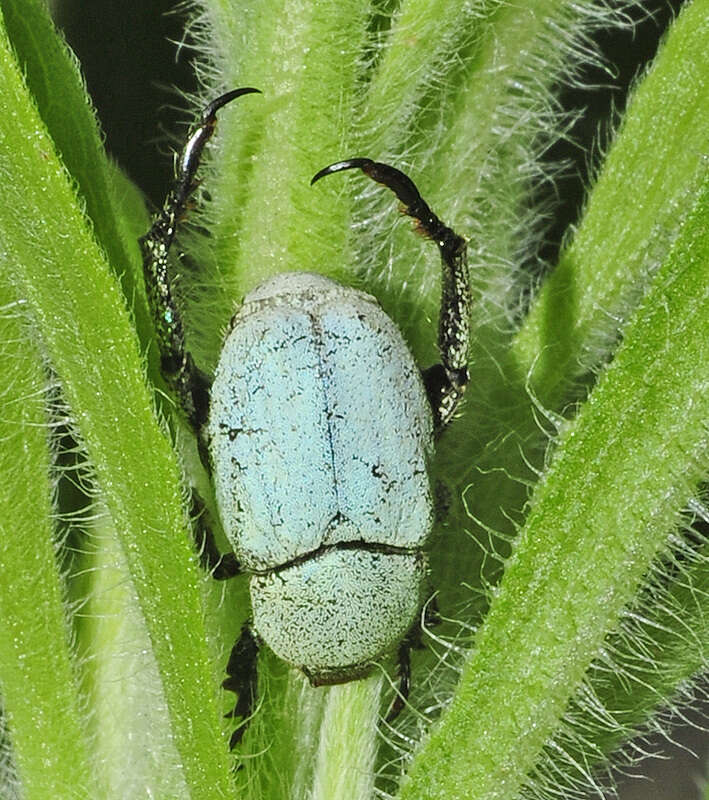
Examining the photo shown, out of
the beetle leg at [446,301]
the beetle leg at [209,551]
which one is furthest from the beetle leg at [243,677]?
the beetle leg at [446,301]

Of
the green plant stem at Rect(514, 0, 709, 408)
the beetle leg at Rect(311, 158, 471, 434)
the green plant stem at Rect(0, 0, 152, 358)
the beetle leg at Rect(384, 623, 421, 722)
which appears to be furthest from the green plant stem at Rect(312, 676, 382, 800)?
the green plant stem at Rect(0, 0, 152, 358)

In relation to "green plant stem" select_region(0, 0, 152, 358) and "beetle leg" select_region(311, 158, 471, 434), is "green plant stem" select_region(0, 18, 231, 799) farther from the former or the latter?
"beetle leg" select_region(311, 158, 471, 434)

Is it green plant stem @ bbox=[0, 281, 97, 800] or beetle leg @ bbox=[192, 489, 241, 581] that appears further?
beetle leg @ bbox=[192, 489, 241, 581]

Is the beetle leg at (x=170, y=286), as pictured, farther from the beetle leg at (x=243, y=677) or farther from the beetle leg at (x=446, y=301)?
the beetle leg at (x=243, y=677)

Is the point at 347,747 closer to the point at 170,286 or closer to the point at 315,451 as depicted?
the point at 315,451

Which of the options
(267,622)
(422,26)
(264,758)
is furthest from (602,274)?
(264,758)

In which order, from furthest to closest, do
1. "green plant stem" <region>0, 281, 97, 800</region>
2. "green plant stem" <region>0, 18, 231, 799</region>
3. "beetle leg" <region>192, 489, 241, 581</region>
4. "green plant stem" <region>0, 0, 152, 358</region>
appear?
"beetle leg" <region>192, 489, 241, 581</region> < "green plant stem" <region>0, 281, 97, 800</region> < "green plant stem" <region>0, 0, 152, 358</region> < "green plant stem" <region>0, 18, 231, 799</region>

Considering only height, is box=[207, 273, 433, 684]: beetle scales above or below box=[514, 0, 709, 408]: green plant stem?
below

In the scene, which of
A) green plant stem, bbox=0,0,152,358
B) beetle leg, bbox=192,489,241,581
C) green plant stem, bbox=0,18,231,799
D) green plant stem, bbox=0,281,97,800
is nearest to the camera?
green plant stem, bbox=0,18,231,799
